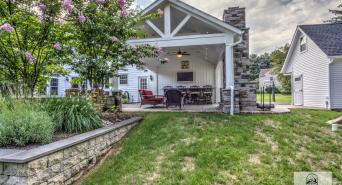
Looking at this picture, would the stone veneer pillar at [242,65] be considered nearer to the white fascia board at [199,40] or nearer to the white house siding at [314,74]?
the white fascia board at [199,40]

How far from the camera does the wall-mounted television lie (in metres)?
13.7

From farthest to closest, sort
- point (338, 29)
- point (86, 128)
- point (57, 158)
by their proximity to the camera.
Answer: point (338, 29) → point (86, 128) → point (57, 158)

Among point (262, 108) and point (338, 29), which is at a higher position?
point (338, 29)

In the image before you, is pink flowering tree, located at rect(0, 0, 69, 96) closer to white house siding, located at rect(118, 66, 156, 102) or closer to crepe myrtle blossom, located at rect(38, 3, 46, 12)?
crepe myrtle blossom, located at rect(38, 3, 46, 12)

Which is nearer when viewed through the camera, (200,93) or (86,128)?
(86,128)

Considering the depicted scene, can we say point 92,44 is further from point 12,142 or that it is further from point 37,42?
point 12,142

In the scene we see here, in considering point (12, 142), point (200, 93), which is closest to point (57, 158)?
point (12, 142)

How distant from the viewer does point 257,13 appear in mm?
13398

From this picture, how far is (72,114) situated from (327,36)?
13822 millimetres

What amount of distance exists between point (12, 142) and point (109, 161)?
1.74 m

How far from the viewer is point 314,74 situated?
12.3m

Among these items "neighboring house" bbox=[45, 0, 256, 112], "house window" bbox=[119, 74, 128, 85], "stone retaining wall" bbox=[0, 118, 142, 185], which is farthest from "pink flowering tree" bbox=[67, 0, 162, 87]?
"house window" bbox=[119, 74, 128, 85]

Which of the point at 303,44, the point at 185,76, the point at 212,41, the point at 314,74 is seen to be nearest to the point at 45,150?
the point at 212,41

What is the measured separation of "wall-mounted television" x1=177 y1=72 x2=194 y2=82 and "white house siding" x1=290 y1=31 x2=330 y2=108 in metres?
6.75
